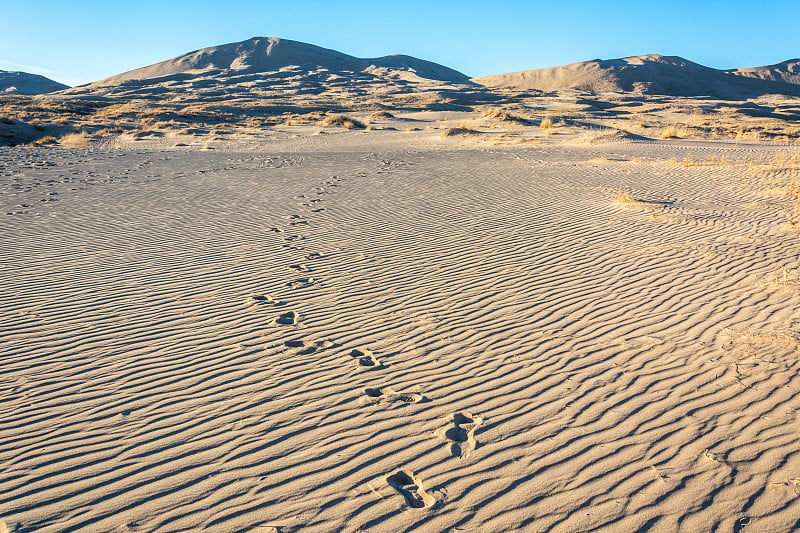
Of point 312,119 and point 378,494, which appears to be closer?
point 378,494

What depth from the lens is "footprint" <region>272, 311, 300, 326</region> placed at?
5.29 m

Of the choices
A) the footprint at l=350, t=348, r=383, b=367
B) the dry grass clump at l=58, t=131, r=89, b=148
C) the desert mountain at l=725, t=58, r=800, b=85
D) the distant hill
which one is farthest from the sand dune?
the desert mountain at l=725, t=58, r=800, b=85

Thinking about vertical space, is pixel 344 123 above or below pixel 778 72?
below

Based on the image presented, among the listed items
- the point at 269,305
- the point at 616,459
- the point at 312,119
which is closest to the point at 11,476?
the point at 269,305

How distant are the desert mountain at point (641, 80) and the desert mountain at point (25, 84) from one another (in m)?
84.8

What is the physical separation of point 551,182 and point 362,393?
1076cm

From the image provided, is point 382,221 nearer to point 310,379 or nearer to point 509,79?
point 310,379

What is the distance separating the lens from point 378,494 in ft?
9.59

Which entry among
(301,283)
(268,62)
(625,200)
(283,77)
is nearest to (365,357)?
(301,283)

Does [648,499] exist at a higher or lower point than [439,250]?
lower

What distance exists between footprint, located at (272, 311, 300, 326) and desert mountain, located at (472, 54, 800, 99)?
8861cm

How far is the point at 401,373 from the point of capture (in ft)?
14.1

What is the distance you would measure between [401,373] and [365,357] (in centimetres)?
44

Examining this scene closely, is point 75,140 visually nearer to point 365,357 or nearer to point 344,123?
point 344,123
